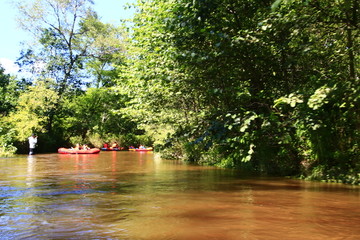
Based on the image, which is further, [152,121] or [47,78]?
[47,78]

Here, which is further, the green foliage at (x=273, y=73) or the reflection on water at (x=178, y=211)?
the green foliage at (x=273, y=73)

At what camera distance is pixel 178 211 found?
17.0 feet

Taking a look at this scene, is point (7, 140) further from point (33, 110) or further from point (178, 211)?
point (178, 211)

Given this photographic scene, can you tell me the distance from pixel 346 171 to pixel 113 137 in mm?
27694

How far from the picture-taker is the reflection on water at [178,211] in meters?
4.00

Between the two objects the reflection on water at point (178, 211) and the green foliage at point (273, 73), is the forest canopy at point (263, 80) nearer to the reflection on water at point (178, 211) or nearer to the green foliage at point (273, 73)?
the green foliage at point (273, 73)

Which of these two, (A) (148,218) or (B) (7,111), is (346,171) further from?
Result: (B) (7,111)

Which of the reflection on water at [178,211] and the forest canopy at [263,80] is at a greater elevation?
the forest canopy at [263,80]

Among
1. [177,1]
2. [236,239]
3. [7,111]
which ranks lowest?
[236,239]

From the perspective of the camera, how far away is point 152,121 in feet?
58.8

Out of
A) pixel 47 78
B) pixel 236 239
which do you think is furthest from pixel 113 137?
pixel 236 239

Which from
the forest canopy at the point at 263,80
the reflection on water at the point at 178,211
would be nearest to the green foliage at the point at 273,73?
the forest canopy at the point at 263,80

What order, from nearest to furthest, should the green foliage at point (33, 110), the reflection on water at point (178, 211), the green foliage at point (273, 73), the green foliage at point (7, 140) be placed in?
1. the reflection on water at point (178, 211)
2. the green foliage at point (273, 73)
3. the green foliage at point (7, 140)
4. the green foliage at point (33, 110)

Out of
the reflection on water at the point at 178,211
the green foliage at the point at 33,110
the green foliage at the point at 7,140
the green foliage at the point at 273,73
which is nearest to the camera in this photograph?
the reflection on water at the point at 178,211
